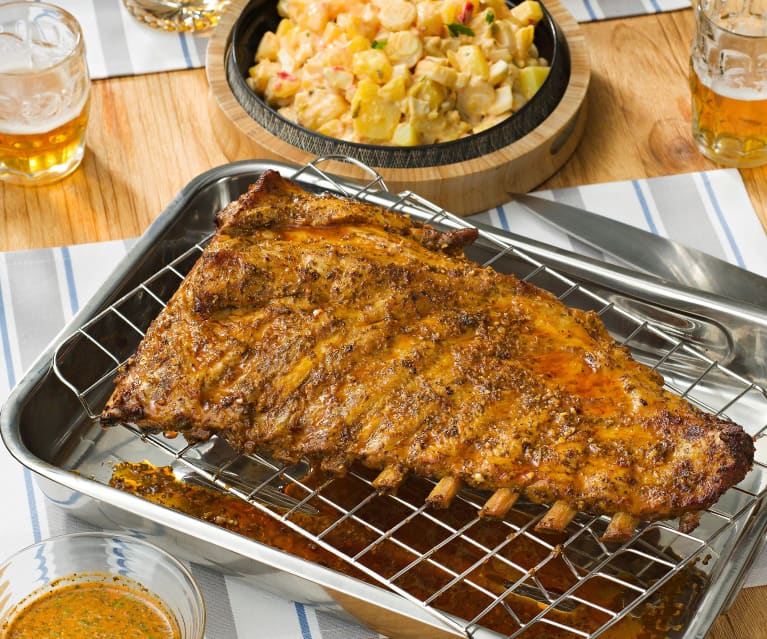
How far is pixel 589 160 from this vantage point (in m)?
4.16

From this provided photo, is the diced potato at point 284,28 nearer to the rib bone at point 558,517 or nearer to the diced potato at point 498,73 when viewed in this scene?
the diced potato at point 498,73

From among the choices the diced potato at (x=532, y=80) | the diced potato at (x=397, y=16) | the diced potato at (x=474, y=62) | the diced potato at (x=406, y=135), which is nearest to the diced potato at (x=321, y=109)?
the diced potato at (x=406, y=135)

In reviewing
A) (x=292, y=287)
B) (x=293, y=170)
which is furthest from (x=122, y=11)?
(x=292, y=287)

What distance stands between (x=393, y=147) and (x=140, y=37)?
154 centimetres

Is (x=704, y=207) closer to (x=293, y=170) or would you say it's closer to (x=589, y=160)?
(x=589, y=160)

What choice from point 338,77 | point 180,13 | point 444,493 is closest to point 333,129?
point 338,77

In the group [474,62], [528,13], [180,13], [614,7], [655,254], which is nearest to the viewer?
[655,254]

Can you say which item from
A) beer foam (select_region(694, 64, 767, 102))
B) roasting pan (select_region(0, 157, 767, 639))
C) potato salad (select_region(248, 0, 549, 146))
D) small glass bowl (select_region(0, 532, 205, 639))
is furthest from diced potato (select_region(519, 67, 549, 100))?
small glass bowl (select_region(0, 532, 205, 639))

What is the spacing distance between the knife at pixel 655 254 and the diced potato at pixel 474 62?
514 mm

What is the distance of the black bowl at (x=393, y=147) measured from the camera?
3.80 m

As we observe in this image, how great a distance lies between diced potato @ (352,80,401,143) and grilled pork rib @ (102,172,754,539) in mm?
1036

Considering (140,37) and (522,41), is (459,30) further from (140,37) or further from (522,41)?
(140,37)

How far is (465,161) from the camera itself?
3838 mm

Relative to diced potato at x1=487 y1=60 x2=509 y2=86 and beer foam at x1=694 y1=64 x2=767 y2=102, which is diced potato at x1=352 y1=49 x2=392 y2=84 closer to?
diced potato at x1=487 y1=60 x2=509 y2=86
